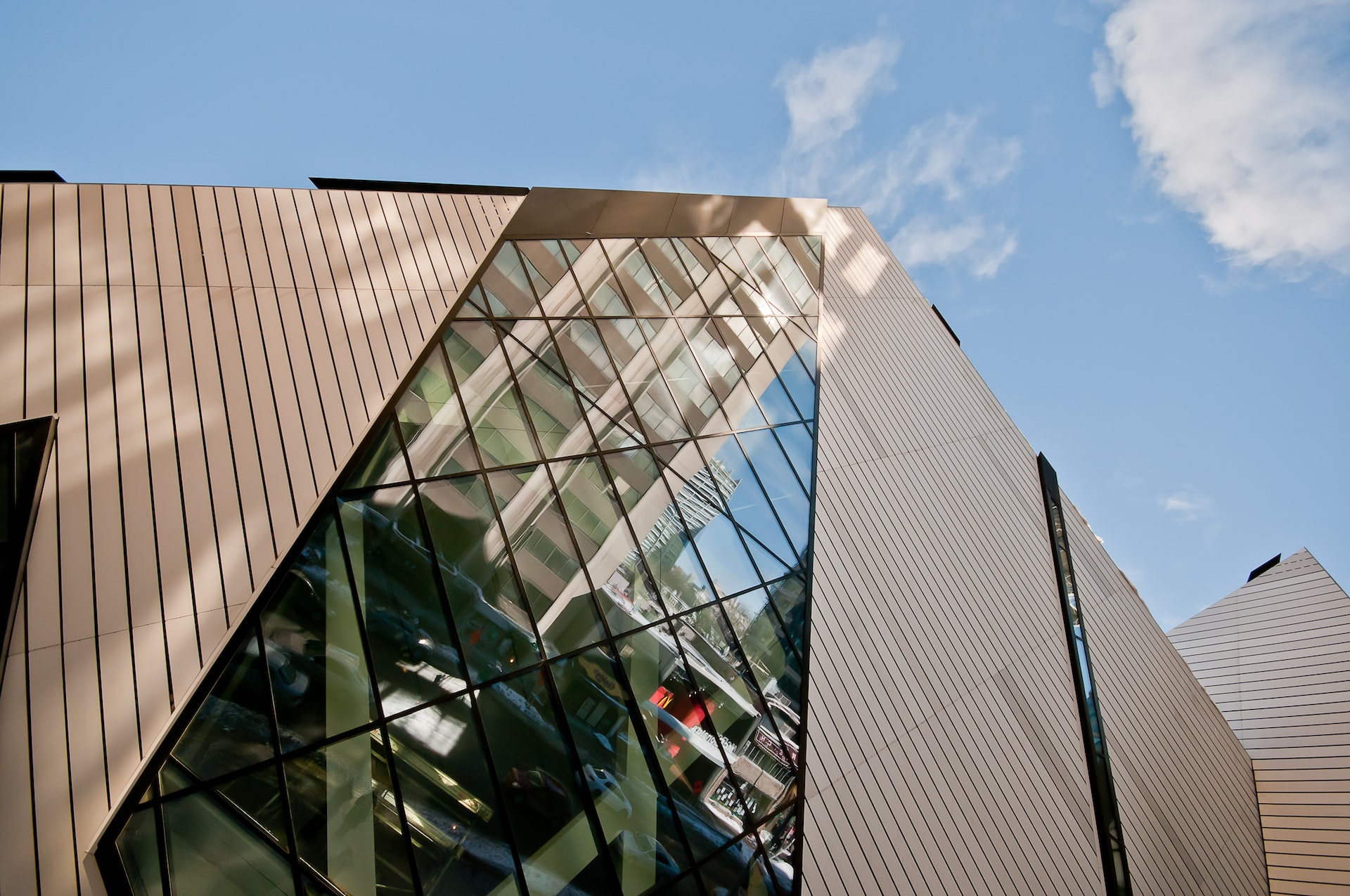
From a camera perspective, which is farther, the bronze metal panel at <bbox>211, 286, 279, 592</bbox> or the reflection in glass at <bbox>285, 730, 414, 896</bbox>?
the bronze metal panel at <bbox>211, 286, 279, 592</bbox>

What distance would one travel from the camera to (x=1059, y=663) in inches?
634

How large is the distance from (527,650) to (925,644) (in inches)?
342

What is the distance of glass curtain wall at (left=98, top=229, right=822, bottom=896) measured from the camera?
19.7ft

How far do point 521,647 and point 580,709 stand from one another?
1.08m

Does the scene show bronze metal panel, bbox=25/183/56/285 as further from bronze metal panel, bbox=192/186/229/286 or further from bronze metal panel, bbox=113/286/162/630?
bronze metal panel, bbox=192/186/229/286

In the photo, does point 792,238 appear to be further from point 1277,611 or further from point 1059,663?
point 1277,611

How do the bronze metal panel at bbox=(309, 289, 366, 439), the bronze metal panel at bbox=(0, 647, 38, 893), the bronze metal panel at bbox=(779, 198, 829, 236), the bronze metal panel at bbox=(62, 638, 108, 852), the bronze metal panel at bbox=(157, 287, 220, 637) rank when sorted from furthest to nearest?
the bronze metal panel at bbox=(779, 198, 829, 236) < the bronze metal panel at bbox=(309, 289, 366, 439) < the bronze metal panel at bbox=(157, 287, 220, 637) < the bronze metal panel at bbox=(62, 638, 108, 852) < the bronze metal panel at bbox=(0, 647, 38, 893)

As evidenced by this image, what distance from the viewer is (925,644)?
1322cm

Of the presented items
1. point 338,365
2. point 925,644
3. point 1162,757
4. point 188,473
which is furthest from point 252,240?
point 1162,757

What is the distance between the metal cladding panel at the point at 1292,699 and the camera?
54.9 feet

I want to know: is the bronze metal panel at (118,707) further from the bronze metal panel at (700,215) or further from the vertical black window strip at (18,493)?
the bronze metal panel at (700,215)

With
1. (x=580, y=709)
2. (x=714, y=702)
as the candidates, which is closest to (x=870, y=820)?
(x=714, y=702)

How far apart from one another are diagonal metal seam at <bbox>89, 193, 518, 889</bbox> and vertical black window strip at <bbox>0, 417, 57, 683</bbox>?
1286mm

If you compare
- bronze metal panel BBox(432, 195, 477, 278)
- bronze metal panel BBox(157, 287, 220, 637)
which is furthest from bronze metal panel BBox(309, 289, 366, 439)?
bronze metal panel BBox(432, 195, 477, 278)
